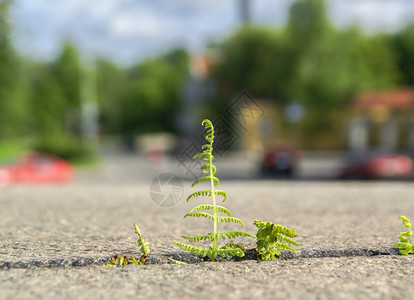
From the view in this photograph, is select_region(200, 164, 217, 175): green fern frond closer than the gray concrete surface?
No

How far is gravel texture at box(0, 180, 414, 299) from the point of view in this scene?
3.34 meters

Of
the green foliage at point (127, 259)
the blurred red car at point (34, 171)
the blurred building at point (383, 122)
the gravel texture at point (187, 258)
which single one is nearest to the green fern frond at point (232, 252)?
the gravel texture at point (187, 258)

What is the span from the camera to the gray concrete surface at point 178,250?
3332mm

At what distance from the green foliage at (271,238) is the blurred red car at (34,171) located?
49.4ft

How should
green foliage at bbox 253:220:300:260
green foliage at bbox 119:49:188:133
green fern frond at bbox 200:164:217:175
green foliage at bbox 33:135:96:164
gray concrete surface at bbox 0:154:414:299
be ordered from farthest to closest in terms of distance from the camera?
green foliage at bbox 119:49:188:133
green foliage at bbox 33:135:96:164
green foliage at bbox 253:220:300:260
green fern frond at bbox 200:164:217:175
gray concrete surface at bbox 0:154:414:299

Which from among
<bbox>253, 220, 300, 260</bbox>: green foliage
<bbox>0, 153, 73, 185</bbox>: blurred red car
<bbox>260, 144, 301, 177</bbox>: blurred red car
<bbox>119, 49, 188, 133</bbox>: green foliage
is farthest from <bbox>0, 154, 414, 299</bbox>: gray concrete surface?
<bbox>119, 49, 188, 133</bbox>: green foliage

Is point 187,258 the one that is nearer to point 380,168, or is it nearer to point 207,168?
point 207,168

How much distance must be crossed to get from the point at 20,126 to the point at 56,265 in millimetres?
34376

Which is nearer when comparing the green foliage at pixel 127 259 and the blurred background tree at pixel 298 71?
the green foliage at pixel 127 259

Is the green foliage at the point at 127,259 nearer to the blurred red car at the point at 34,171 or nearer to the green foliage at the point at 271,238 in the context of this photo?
the green foliage at the point at 271,238

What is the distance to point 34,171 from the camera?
1922 centimetres

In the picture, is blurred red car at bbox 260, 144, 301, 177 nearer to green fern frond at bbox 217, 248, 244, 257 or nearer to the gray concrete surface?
the gray concrete surface

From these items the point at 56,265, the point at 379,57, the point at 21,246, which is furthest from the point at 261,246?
the point at 379,57

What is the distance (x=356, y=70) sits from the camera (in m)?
39.4
